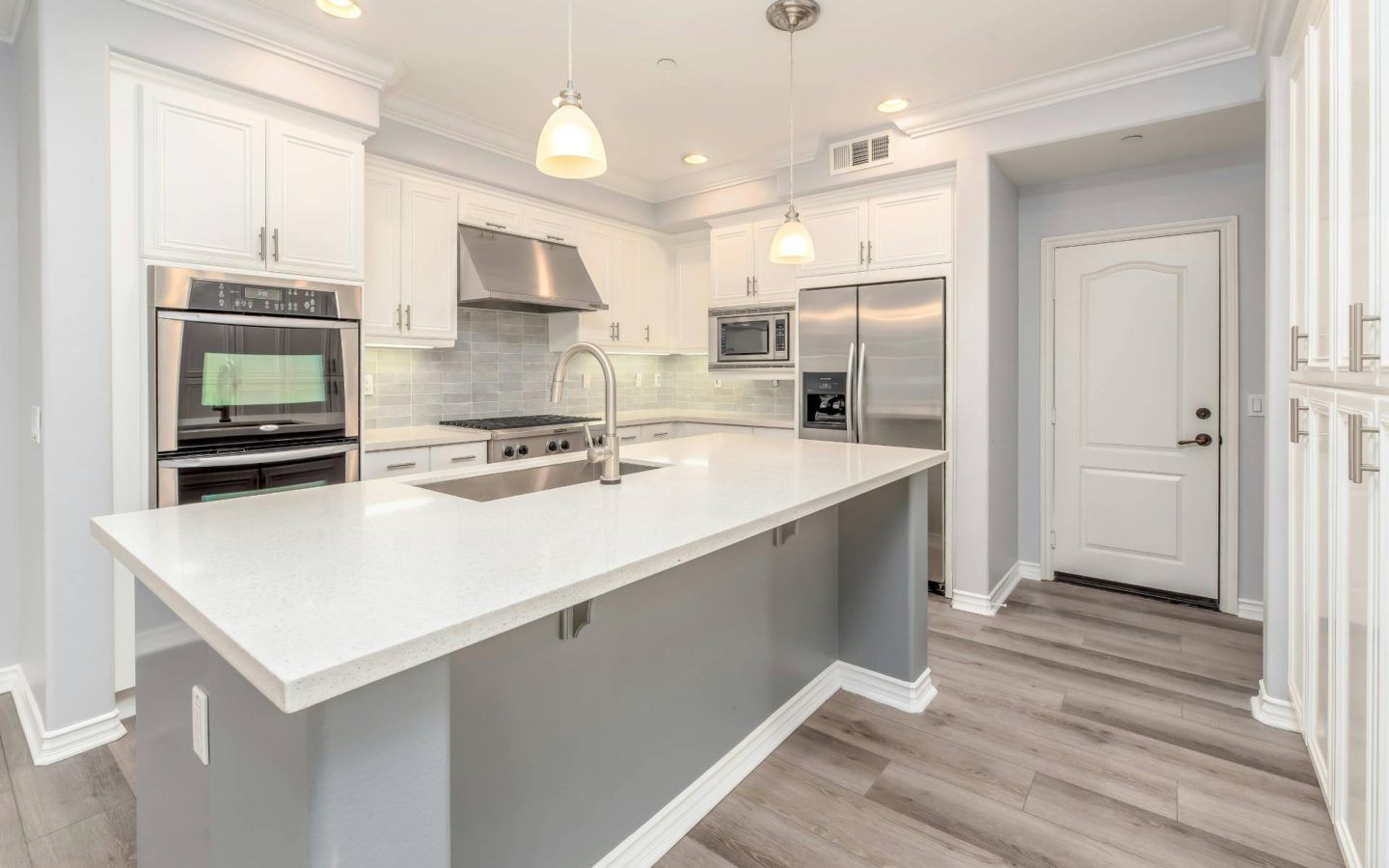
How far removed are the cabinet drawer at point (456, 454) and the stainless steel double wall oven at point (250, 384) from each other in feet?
1.71

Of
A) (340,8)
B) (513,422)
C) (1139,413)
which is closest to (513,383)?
(513,422)

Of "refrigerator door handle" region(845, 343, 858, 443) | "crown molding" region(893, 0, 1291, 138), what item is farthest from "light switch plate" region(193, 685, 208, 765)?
"crown molding" region(893, 0, 1291, 138)

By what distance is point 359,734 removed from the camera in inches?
34.3

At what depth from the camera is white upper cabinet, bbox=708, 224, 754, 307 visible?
186 inches

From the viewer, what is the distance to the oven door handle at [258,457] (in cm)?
249

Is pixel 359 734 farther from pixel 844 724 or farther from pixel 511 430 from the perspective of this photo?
pixel 511 430

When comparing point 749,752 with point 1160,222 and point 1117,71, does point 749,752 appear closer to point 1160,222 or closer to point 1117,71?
point 1117,71

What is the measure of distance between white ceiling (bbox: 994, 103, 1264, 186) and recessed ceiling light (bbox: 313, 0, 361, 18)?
3.01 metres

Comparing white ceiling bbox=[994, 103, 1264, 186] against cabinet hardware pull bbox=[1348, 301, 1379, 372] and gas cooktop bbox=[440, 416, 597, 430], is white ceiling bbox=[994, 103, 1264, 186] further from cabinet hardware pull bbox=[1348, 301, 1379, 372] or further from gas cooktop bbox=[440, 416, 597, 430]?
gas cooktop bbox=[440, 416, 597, 430]

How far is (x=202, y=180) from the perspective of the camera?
2.56m

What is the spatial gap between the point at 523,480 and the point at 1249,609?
3779mm

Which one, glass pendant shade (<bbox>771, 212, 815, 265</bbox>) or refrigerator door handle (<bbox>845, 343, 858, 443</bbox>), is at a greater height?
glass pendant shade (<bbox>771, 212, 815, 265</bbox>)

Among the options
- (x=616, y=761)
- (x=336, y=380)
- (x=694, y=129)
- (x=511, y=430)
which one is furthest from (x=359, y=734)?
(x=694, y=129)

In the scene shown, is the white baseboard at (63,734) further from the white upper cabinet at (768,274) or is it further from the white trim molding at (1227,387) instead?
the white trim molding at (1227,387)
